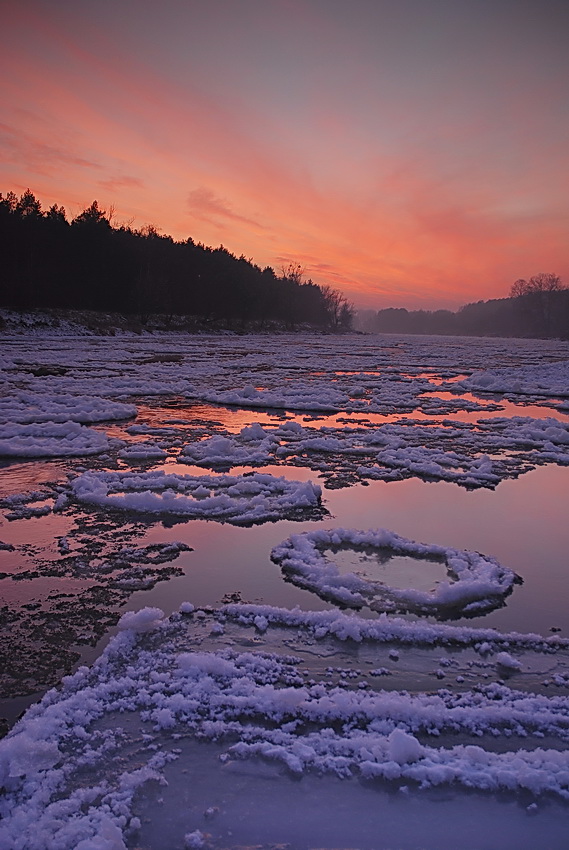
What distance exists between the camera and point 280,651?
292 cm

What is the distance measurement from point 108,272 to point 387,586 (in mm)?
53197

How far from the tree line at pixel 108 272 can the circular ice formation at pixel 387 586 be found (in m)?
39.8

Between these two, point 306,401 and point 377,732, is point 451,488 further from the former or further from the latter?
point 306,401

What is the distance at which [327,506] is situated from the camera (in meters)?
5.41

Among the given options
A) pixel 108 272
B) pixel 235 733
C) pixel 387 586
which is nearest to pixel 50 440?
pixel 387 586

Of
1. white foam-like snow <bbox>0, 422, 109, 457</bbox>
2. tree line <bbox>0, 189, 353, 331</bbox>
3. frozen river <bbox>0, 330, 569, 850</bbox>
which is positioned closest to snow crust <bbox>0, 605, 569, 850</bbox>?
frozen river <bbox>0, 330, 569, 850</bbox>

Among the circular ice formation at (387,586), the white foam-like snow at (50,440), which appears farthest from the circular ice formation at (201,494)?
the white foam-like snow at (50,440)

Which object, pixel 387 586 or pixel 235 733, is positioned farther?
pixel 387 586

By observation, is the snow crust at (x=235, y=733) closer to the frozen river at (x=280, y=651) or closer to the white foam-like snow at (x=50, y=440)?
the frozen river at (x=280, y=651)

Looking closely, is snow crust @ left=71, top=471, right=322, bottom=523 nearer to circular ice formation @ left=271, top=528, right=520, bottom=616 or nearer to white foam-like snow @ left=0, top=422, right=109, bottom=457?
circular ice formation @ left=271, top=528, right=520, bottom=616

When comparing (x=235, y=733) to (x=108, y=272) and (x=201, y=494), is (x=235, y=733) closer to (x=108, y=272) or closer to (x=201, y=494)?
(x=201, y=494)

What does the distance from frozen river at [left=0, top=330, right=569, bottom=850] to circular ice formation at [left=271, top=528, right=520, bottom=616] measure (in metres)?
0.02

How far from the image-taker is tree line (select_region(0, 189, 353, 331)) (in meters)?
41.2

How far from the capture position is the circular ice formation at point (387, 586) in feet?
11.5
